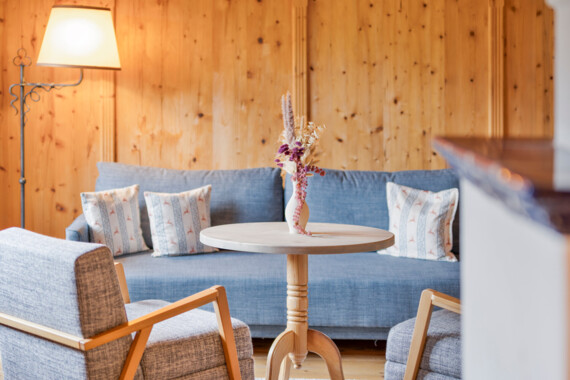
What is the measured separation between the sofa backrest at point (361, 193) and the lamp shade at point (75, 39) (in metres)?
1.33

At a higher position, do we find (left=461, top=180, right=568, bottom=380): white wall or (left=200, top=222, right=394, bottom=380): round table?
(left=461, top=180, right=568, bottom=380): white wall

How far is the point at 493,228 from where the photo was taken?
1.83 ft

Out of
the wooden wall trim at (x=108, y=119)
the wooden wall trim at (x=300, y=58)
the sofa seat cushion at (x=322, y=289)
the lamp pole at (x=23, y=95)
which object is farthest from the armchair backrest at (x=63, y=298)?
the wooden wall trim at (x=300, y=58)

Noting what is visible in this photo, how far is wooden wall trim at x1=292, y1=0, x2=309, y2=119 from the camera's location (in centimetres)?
381

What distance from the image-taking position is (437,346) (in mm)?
1985

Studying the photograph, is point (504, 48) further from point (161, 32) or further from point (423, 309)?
point (423, 309)

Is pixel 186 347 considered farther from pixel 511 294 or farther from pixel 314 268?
pixel 511 294

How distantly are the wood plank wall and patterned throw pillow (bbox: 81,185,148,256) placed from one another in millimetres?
685

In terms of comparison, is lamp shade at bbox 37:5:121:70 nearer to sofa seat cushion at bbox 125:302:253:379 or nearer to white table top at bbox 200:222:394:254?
white table top at bbox 200:222:394:254

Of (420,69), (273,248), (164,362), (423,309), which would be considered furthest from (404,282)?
(420,69)

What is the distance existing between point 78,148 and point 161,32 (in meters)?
0.92

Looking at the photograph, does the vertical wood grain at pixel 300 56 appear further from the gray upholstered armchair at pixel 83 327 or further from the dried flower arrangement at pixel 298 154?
the gray upholstered armchair at pixel 83 327

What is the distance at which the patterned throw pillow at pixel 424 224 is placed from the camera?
310 cm

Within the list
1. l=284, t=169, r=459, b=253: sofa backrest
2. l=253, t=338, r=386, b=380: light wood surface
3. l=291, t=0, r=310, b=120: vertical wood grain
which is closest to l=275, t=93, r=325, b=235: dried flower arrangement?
l=253, t=338, r=386, b=380: light wood surface
